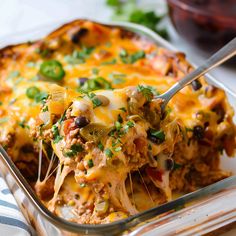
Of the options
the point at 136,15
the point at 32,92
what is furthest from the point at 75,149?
the point at 136,15

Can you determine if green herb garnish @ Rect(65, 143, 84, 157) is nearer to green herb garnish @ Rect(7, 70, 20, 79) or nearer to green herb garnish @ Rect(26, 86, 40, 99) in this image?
green herb garnish @ Rect(26, 86, 40, 99)

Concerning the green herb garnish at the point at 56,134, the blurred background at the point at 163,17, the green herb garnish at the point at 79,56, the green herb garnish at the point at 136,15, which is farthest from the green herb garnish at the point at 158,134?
the green herb garnish at the point at 136,15

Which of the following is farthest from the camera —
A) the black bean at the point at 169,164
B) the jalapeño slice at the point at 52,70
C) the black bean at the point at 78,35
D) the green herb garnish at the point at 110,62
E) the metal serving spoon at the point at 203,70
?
the black bean at the point at 78,35

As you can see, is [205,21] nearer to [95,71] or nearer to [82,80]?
[95,71]

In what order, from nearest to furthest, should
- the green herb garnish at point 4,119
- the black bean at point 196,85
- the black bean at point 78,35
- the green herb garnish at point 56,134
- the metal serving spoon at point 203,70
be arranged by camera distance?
the green herb garnish at point 56,134 → the metal serving spoon at point 203,70 → the green herb garnish at point 4,119 → the black bean at point 196,85 → the black bean at point 78,35

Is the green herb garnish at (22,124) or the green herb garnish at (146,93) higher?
the green herb garnish at (146,93)

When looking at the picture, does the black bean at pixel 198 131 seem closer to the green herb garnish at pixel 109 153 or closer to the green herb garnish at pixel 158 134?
the green herb garnish at pixel 158 134
